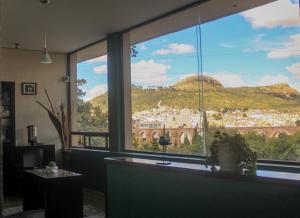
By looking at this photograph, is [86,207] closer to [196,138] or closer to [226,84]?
[196,138]

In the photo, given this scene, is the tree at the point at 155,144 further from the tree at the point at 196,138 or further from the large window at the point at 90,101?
the large window at the point at 90,101

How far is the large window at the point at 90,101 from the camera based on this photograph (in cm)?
703

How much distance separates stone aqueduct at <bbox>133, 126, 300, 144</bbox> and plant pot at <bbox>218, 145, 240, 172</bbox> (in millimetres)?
1489

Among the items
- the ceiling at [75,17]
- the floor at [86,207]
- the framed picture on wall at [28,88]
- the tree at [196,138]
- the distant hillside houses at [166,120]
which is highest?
the ceiling at [75,17]

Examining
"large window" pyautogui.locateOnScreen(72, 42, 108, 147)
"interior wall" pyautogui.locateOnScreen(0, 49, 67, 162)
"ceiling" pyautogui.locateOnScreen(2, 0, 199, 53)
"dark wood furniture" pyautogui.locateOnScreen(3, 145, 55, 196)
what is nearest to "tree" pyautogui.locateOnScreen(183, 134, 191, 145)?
"ceiling" pyautogui.locateOnScreen(2, 0, 199, 53)

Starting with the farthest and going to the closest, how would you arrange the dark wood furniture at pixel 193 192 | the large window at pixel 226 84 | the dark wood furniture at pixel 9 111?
the dark wood furniture at pixel 9 111 → the large window at pixel 226 84 → the dark wood furniture at pixel 193 192

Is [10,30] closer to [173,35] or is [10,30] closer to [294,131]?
[173,35]

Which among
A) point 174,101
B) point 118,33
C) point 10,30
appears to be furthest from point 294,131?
point 10,30

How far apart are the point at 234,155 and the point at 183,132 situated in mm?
2459

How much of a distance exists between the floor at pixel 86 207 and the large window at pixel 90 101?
0.98 meters

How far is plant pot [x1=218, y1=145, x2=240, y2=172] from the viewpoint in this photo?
2754 mm

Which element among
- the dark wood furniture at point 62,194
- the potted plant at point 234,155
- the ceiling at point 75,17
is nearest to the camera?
the potted plant at point 234,155

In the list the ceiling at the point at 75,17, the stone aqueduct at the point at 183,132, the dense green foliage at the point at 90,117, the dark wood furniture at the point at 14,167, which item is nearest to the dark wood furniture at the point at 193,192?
the stone aqueduct at the point at 183,132

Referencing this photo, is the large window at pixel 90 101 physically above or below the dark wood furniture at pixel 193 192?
above
